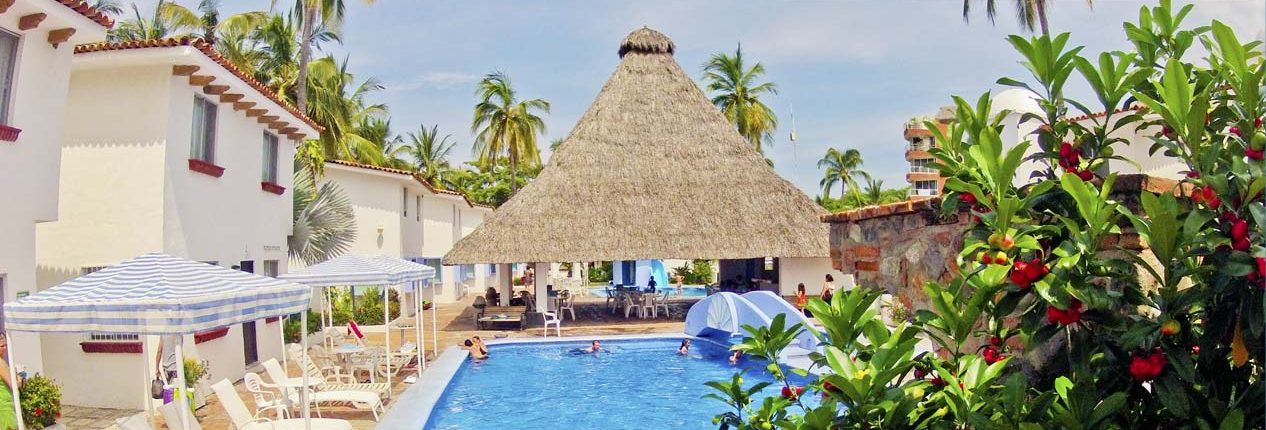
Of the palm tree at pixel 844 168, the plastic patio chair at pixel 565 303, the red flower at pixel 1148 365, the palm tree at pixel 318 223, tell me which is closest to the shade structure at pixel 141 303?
the red flower at pixel 1148 365

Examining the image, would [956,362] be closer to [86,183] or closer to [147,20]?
[86,183]

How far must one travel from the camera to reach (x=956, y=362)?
10.2ft

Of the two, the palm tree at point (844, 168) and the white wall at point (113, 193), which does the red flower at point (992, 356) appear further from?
the palm tree at point (844, 168)

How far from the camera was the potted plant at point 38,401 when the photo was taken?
8.41m

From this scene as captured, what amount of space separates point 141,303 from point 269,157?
30.5 feet

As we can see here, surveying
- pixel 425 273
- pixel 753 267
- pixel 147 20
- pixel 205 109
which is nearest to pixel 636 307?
pixel 753 267

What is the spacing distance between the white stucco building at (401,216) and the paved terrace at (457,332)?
61.0 inches

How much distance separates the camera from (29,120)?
8.91 metres

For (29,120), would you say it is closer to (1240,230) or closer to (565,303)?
(1240,230)

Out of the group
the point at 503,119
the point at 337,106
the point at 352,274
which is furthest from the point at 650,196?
the point at 503,119

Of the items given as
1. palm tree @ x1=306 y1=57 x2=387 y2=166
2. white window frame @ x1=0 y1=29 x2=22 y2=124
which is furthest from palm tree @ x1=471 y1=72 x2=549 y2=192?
Result: white window frame @ x1=0 y1=29 x2=22 y2=124

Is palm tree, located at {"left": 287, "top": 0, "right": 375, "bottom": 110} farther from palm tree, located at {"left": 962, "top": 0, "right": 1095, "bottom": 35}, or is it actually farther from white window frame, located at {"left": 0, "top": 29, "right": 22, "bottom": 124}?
palm tree, located at {"left": 962, "top": 0, "right": 1095, "bottom": 35}

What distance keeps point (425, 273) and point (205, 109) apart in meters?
4.13

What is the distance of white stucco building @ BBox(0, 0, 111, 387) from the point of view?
335 inches
